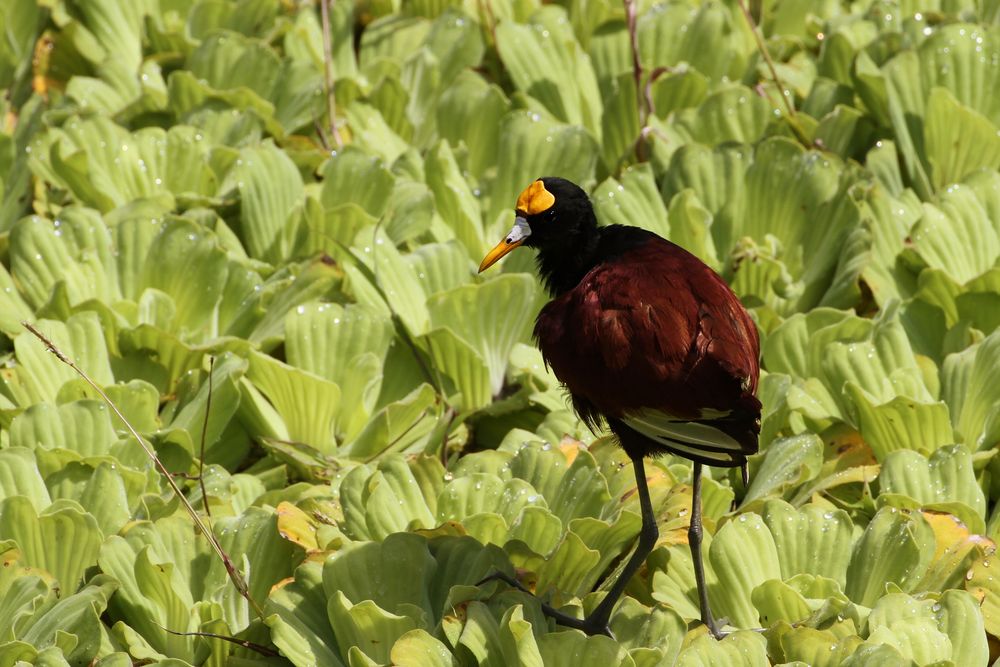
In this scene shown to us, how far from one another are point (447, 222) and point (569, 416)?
0.78 meters

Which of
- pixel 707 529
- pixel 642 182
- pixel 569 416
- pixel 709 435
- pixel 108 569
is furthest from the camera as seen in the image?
pixel 642 182

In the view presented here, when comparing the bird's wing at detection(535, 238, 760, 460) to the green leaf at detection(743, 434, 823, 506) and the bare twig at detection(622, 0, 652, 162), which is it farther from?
the bare twig at detection(622, 0, 652, 162)

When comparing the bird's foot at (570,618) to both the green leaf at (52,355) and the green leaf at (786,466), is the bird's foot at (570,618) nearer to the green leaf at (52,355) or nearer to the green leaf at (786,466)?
the green leaf at (786,466)

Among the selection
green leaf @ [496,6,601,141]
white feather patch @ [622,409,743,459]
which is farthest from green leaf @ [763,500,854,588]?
green leaf @ [496,6,601,141]

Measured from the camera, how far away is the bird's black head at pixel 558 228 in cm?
259

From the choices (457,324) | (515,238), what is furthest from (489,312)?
(515,238)

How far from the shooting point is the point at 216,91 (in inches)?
145

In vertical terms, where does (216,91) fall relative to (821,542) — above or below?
above

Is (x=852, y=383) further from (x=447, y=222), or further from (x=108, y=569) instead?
(x=108, y=569)

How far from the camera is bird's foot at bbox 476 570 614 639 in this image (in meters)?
2.32

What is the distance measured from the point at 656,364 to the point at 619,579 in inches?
16.9

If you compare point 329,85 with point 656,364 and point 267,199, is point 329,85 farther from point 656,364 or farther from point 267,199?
point 656,364

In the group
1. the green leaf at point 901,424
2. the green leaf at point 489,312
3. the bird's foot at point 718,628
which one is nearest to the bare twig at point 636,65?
the green leaf at point 489,312

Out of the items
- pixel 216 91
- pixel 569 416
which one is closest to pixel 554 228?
pixel 569 416
